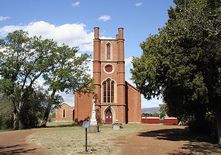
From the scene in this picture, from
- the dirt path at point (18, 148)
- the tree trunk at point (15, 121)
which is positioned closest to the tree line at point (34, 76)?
the tree trunk at point (15, 121)

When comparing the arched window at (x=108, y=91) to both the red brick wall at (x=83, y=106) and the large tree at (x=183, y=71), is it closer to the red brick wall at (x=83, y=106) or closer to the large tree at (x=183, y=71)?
the red brick wall at (x=83, y=106)

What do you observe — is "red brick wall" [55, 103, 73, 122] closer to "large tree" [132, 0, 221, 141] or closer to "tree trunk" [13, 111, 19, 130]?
"tree trunk" [13, 111, 19, 130]

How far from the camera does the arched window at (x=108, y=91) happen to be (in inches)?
2640

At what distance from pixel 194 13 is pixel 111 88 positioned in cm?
5464

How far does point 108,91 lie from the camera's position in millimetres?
67312

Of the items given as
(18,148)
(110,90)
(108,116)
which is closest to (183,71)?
(18,148)

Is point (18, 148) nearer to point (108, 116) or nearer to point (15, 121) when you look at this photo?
point (15, 121)

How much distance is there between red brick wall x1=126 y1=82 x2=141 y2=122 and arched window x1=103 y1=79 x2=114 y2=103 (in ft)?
12.4

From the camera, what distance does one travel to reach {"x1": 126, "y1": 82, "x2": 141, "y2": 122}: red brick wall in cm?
6869

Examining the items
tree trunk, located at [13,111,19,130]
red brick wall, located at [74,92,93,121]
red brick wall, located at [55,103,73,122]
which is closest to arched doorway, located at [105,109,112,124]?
red brick wall, located at [74,92,93,121]

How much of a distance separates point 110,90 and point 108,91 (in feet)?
1.37

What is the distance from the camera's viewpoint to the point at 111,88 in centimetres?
6750

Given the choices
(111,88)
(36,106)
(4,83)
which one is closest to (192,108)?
(4,83)

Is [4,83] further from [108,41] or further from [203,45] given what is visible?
[203,45]
